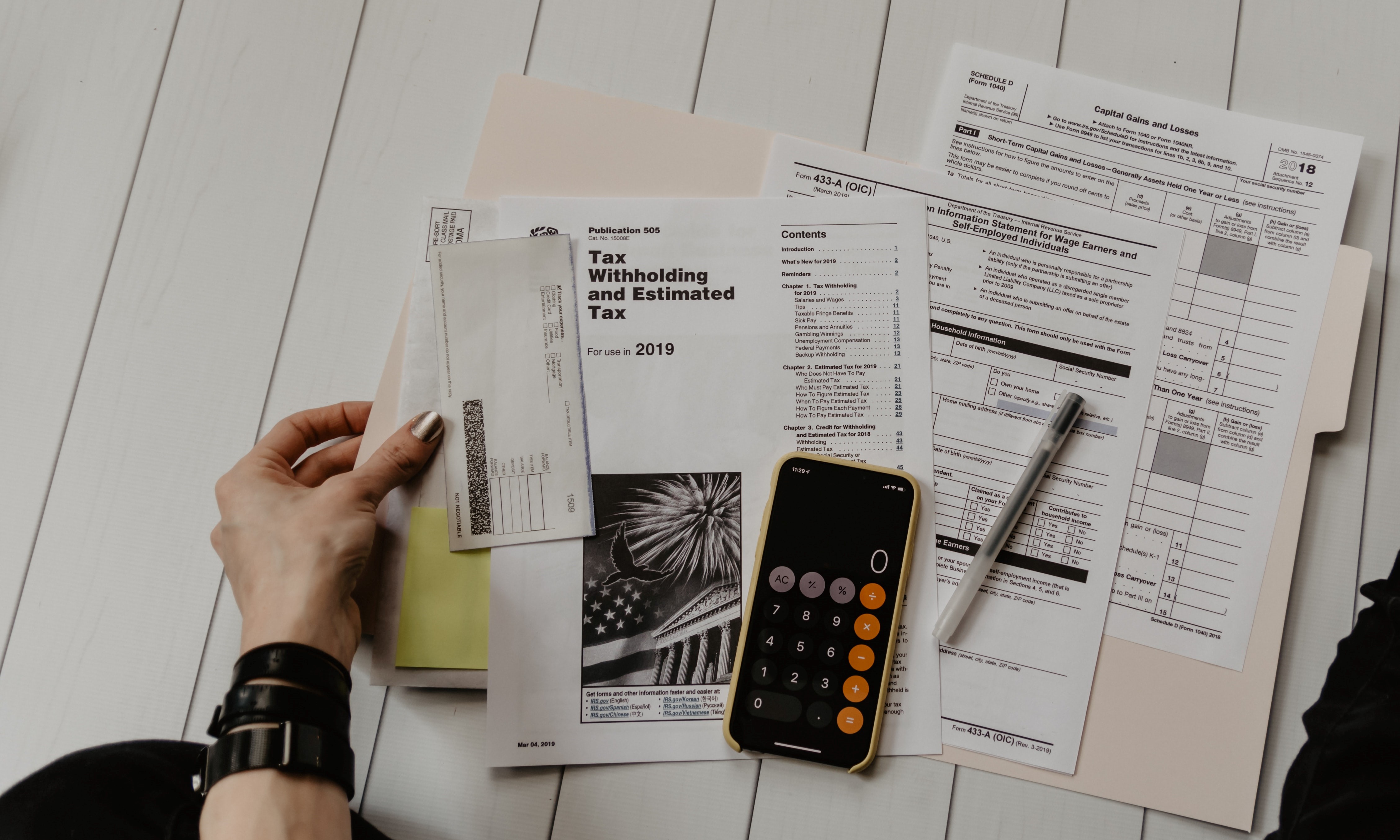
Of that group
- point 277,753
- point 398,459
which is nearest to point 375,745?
point 277,753

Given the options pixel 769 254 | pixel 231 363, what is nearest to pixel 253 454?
pixel 231 363

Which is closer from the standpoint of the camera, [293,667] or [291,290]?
[293,667]

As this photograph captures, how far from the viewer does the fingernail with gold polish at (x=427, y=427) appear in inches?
20.7

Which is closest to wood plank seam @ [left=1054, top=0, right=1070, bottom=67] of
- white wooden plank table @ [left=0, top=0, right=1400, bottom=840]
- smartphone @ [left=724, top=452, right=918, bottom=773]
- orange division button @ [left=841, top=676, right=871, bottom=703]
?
white wooden plank table @ [left=0, top=0, right=1400, bottom=840]

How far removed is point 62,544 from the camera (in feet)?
1.84

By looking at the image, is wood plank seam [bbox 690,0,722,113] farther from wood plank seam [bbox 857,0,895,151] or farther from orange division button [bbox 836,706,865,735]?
orange division button [bbox 836,706,865,735]

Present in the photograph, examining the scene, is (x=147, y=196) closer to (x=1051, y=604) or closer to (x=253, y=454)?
(x=253, y=454)

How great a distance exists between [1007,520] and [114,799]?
0.60m

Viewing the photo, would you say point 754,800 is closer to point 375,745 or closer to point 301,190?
point 375,745

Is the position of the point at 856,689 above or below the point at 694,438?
below

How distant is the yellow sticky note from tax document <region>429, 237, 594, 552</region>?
0.01 metres

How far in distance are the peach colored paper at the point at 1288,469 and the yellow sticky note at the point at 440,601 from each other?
78 mm

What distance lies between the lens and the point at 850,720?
0.52 meters

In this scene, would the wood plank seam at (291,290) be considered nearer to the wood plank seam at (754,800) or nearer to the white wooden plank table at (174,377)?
the white wooden plank table at (174,377)
